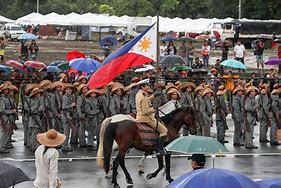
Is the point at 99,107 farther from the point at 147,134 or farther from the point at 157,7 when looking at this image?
the point at 157,7

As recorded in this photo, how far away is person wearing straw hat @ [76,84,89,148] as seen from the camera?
24.7 metres

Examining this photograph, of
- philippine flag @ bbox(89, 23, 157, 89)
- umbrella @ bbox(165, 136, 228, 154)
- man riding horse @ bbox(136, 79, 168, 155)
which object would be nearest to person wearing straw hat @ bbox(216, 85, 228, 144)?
philippine flag @ bbox(89, 23, 157, 89)

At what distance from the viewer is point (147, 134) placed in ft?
64.8

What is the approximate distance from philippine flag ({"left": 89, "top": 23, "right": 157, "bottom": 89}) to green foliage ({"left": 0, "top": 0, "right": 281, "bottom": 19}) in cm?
5658

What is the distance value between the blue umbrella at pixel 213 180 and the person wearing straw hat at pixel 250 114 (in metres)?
15.2

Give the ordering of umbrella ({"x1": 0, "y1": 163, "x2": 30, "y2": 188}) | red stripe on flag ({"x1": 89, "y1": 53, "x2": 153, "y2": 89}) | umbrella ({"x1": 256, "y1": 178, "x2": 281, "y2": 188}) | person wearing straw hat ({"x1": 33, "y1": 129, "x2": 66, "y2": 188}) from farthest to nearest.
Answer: red stripe on flag ({"x1": 89, "y1": 53, "x2": 153, "y2": 89}), person wearing straw hat ({"x1": 33, "y1": 129, "x2": 66, "y2": 188}), umbrella ({"x1": 0, "y1": 163, "x2": 30, "y2": 188}), umbrella ({"x1": 256, "y1": 178, "x2": 281, "y2": 188})

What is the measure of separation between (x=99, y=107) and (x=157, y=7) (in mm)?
72877

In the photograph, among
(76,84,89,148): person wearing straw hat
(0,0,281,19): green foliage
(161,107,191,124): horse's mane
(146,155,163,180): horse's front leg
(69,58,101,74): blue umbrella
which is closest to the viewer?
(146,155,163,180): horse's front leg

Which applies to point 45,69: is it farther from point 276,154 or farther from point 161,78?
point 276,154

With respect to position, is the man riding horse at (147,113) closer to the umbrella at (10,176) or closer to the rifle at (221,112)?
the rifle at (221,112)

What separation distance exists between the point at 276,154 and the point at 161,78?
696 centimetres

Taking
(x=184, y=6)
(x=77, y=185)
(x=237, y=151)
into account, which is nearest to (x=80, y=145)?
(x=237, y=151)

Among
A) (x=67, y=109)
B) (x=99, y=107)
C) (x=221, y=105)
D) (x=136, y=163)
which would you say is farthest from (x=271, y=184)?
(x=221, y=105)

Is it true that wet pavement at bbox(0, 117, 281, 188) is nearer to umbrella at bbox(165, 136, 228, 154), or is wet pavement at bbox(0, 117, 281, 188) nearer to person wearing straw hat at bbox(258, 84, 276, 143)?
person wearing straw hat at bbox(258, 84, 276, 143)
